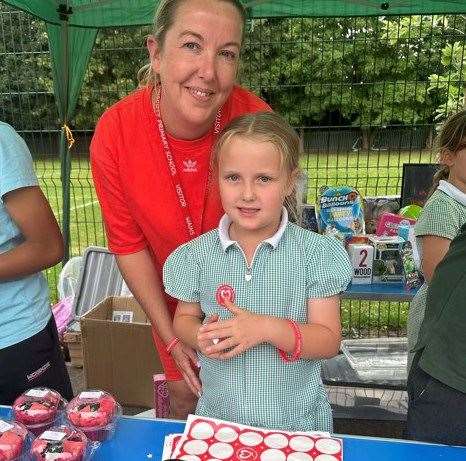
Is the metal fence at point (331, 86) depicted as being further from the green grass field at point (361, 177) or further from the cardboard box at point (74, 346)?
the cardboard box at point (74, 346)

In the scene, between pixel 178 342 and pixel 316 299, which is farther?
pixel 178 342

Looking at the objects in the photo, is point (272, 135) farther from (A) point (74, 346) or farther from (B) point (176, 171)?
(A) point (74, 346)

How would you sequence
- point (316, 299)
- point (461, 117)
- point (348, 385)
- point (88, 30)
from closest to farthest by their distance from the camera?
point (316, 299)
point (461, 117)
point (348, 385)
point (88, 30)

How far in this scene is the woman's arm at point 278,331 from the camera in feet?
3.84

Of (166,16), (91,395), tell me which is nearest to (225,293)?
(91,395)

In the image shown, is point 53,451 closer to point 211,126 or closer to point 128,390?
point 211,126

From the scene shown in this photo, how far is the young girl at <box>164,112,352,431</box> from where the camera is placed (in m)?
1.31

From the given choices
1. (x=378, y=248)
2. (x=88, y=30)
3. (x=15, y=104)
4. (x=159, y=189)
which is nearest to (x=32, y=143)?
(x=15, y=104)

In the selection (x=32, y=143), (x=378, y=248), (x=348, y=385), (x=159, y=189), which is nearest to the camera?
(x=159, y=189)

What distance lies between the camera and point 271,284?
1.34m

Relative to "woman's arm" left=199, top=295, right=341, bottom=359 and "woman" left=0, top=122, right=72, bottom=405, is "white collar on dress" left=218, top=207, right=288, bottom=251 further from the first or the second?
"woman" left=0, top=122, right=72, bottom=405

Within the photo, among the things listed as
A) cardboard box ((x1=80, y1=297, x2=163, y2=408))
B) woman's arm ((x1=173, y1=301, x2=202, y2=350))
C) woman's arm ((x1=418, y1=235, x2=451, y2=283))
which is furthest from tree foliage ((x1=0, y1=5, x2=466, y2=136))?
woman's arm ((x1=173, y1=301, x2=202, y2=350))

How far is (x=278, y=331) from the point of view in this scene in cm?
121

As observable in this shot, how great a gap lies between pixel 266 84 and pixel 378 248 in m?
2.57
